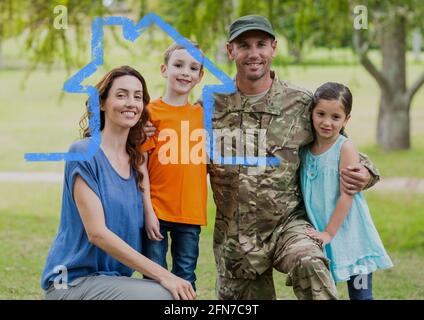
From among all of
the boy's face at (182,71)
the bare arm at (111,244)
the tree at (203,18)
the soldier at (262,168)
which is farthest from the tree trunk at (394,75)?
the bare arm at (111,244)

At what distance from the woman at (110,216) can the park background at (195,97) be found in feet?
6.32

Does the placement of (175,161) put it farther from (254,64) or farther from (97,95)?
(254,64)

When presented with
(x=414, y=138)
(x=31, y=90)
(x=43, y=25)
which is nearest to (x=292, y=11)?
(x=43, y=25)

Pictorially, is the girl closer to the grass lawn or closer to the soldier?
the soldier

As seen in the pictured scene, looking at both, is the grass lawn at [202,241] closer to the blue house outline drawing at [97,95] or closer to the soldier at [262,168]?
the soldier at [262,168]

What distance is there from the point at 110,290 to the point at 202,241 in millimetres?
5330

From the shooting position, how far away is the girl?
4.38 meters

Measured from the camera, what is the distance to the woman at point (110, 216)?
3.93 metres

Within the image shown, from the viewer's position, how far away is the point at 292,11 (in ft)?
45.7

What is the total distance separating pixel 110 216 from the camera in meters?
4.04

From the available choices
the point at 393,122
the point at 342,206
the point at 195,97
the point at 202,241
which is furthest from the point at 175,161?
the point at 393,122
